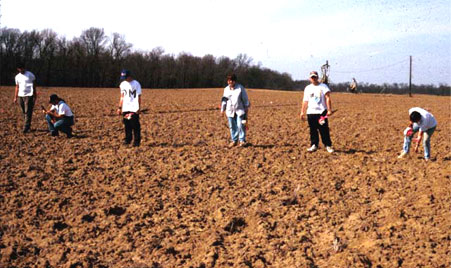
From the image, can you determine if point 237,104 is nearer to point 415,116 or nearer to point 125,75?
point 125,75

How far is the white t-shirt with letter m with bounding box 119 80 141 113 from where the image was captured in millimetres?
8539

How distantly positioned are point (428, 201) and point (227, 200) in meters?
2.53

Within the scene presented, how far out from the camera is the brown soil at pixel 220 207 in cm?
→ 399

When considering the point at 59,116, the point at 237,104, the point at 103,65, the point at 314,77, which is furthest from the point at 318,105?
the point at 103,65

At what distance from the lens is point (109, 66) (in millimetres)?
69000

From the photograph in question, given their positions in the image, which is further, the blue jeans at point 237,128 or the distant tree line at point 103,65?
the distant tree line at point 103,65

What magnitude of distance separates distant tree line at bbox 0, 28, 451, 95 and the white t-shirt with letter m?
169ft

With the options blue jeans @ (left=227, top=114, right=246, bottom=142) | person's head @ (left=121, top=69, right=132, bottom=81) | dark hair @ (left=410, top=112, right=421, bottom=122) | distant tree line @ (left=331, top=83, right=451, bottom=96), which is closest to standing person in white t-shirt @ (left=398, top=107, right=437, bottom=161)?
dark hair @ (left=410, top=112, right=421, bottom=122)

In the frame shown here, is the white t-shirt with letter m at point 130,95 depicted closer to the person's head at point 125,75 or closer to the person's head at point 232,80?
the person's head at point 125,75

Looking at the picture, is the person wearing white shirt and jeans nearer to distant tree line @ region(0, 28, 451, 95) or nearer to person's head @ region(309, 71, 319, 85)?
→ person's head @ region(309, 71, 319, 85)

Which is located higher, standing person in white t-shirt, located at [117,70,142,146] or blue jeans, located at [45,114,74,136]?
standing person in white t-shirt, located at [117,70,142,146]

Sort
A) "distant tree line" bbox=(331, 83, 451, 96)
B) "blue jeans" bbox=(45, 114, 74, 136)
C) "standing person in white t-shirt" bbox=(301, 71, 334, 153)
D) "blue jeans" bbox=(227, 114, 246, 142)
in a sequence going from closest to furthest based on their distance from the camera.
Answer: "standing person in white t-shirt" bbox=(301, 71, 334, 153) → "blue jeans" bbox=(227, 114, 246, 142) → "blue jeans" bbox=(45, 114, 74, 136) → "distant tree line" bbox=(331, 83, 451, 96)

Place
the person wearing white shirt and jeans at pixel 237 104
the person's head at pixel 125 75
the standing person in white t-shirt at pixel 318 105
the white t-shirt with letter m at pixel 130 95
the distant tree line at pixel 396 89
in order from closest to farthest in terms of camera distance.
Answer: the standing person in white t-shirt at pixel 318 105
the person's head at pixel 125 75
the white t-shirt with letter m at pixel 130 95
the person wearing white shirt and jeans at pixel 237 104
the distant tree line at pixel 396 89

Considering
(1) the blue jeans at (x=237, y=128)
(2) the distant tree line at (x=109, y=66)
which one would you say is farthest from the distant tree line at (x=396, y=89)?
(1) the blue jeans at (x=237, y=128)
